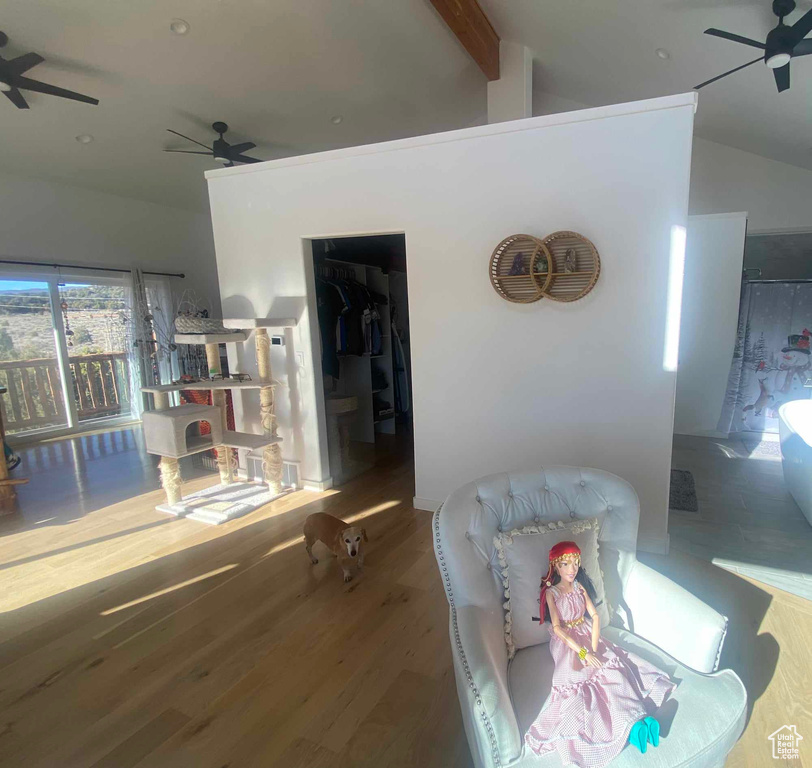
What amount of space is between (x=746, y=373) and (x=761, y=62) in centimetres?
280

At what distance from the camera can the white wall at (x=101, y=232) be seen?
518 centimetres

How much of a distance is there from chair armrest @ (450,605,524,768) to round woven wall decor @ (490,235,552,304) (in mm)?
1827

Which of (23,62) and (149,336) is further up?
(23,62)

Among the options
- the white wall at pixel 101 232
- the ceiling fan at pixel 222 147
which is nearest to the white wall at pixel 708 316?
the ceiling fan at pixel 222 147

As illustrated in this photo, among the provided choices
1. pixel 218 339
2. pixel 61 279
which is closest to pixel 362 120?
pixel 218 339

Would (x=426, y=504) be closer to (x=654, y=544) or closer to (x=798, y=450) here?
(x=654, y=544)

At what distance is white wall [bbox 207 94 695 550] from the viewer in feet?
7.91

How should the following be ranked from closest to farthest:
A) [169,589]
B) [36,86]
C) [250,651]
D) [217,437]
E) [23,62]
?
[250,651] < [169,589] < [23,62] < [36,86] < [217,437]

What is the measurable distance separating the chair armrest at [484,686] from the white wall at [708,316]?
443 cm

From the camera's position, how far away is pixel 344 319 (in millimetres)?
4266

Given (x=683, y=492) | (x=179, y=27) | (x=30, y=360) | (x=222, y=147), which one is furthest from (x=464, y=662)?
(x=30, y=360)

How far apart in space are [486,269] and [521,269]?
225 millimetres

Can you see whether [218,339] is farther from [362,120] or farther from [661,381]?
[362,120]

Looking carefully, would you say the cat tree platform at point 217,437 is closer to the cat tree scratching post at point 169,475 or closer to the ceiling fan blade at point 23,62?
the cat tree scratching post at point 169,475
